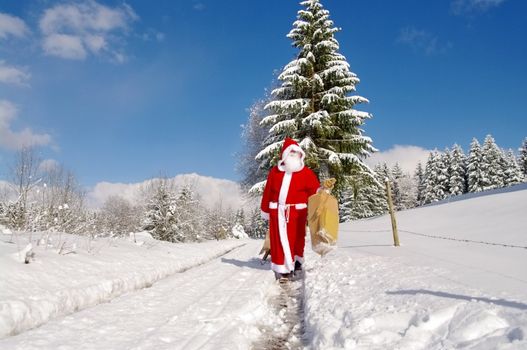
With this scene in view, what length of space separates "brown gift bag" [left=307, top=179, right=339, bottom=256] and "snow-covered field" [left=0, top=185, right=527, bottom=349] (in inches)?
14.8

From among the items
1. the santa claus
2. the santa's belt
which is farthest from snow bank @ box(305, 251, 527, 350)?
the santa's belt

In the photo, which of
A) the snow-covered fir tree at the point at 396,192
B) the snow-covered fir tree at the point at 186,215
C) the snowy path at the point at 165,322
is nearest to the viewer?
the snowy path at the point at 165,322

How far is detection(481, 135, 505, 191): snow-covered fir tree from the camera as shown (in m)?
51.0

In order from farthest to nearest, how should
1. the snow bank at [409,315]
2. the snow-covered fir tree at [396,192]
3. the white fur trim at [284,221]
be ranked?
the snow-covered fir tree at [396,192], the white fur trim at [284,221], the snow bank at [409,315]

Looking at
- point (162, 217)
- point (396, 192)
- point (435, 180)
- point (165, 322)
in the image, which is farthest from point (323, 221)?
point (396, 192)

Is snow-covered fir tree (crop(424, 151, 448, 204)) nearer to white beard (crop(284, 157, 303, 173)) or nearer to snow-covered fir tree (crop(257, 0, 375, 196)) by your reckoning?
snow-covered fir tree (crop(257, 0, 375, 196))

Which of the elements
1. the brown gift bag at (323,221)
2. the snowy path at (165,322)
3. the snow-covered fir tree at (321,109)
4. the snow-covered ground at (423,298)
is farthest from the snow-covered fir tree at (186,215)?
the snowy path at (165,322)

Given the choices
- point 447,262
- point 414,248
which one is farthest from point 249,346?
point 414,248

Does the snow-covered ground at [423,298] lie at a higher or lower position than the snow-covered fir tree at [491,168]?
lower

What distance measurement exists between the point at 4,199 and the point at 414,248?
10305 mm

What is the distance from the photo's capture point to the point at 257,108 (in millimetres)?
28906

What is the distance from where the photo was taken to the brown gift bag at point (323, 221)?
7.71 m

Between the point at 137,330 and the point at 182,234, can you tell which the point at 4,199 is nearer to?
the point at 137,330

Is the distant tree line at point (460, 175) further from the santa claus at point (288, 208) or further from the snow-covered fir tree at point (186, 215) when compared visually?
the santa claus at point (288, 208)
